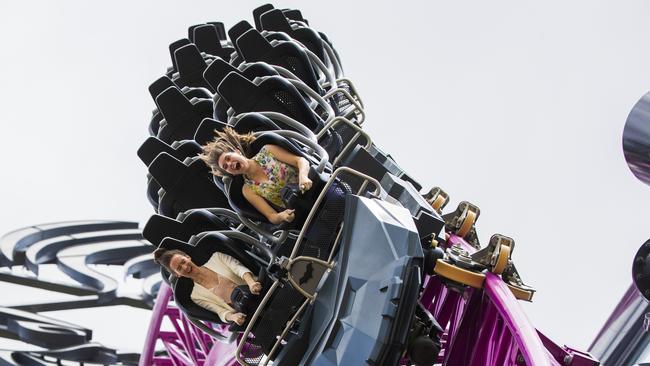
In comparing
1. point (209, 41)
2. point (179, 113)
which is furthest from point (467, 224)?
point (209, 41)

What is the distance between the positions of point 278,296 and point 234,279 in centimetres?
32

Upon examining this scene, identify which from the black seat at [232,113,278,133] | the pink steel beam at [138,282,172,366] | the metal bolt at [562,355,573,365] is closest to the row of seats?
the black seat at [232,113,278,133]

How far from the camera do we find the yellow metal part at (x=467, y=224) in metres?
7.89

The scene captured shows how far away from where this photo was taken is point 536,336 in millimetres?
5477

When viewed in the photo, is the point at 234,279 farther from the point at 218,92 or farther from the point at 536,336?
the point at 536,336

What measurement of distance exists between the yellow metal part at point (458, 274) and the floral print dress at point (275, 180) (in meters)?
0.91

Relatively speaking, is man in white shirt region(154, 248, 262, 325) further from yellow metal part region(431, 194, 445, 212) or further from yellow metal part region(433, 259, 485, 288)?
yellow metal part region(431, 194, 445, 212)

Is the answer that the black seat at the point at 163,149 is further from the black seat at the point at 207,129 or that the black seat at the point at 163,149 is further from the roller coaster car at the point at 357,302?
the roller coaster car at the point at 357,302

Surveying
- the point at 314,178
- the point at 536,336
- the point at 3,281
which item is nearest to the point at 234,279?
the point at 314,178

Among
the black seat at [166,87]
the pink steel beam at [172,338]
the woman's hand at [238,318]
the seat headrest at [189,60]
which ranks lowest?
the pink steel beam at [172,338]

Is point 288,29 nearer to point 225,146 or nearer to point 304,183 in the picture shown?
point 225,146

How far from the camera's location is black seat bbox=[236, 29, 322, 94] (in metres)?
7.69

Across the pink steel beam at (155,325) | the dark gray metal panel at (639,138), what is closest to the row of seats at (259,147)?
the dark gray metal panel at (639,138)

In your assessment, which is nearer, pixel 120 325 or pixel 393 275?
pixel 393 275
